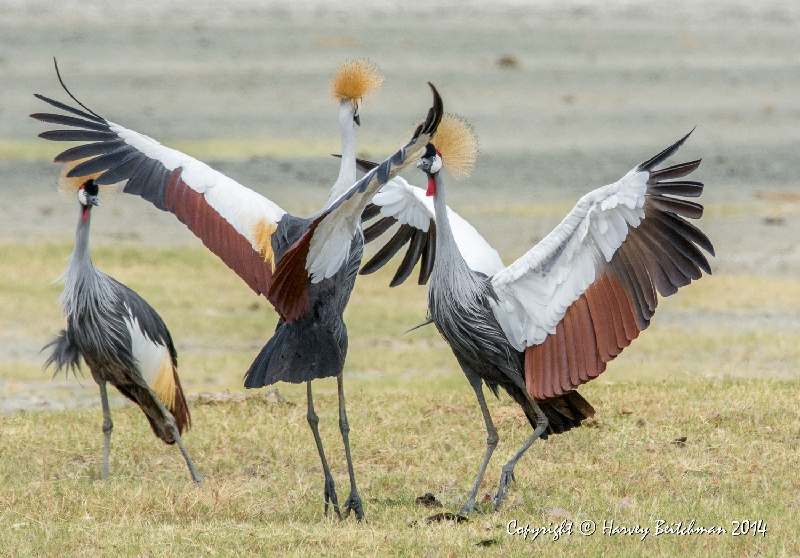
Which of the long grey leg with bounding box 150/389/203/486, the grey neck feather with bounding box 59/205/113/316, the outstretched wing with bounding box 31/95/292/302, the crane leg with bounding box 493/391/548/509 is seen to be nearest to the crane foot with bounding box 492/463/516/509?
the crane leg with bounding box 493/391/548/509

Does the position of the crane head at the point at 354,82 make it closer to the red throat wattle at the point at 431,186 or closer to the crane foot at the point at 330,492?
the red throat wattle at the point at 431,186

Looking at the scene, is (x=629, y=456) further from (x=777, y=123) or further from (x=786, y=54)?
(x=786, y=54)

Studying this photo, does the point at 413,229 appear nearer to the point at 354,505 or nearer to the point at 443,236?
the point at 443,236

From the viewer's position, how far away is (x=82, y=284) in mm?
6328

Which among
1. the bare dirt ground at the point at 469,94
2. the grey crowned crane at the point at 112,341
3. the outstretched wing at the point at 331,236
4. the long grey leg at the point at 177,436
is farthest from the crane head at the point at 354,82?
the bare dirt ground at the point at 469,94

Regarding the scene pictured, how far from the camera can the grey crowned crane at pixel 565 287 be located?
17.3 ft

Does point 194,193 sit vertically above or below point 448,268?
above

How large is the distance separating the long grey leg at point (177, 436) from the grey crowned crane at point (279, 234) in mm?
725

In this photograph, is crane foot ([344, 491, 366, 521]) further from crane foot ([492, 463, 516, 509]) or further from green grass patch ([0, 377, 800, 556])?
crane foot ([492, 463, 516, 509])

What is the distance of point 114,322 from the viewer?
6.31 m

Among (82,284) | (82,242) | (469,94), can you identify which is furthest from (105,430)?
(469,94)

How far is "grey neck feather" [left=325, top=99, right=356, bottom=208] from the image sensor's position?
19.0 feet

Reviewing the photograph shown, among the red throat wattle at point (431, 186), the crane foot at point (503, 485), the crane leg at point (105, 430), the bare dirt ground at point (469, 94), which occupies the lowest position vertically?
the crane foot at point (503, 485)

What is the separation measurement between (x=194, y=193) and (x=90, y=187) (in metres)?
0.87
